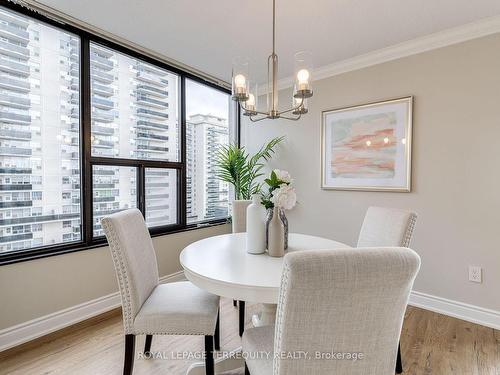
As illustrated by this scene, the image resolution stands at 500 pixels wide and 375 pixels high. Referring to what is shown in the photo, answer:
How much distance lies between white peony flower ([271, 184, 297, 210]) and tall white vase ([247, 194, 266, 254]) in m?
0.11

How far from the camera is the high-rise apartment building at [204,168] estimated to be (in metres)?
3.25

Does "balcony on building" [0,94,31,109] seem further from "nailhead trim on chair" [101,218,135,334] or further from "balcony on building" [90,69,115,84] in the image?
"nailhead trim on chair" [101,218,135,334]

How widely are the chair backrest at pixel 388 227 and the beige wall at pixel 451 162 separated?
944mm

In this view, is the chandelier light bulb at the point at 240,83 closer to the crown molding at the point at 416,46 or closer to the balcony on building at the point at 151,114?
the balcony on building at the point at 151,114

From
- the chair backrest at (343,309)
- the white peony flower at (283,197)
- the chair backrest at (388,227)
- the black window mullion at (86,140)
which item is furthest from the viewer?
the black window mullion at (86,140)

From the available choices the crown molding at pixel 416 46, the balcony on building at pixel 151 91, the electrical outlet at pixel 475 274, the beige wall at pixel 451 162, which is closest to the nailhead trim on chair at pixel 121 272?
the balcony on building at pixel 151 91

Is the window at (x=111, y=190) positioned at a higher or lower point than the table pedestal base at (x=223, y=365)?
higher

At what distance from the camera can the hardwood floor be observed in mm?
1649

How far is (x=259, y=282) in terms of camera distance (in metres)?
1.15

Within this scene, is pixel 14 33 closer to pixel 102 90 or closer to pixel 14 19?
pixel 14 19

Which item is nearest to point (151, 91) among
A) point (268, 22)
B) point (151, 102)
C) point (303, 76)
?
point (151, 102)

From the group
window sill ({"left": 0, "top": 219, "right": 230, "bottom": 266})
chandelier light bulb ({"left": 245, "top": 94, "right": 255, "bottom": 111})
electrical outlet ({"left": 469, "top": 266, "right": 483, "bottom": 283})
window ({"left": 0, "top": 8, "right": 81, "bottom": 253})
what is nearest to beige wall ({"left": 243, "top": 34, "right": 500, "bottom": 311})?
electrical outlet ({"left": 469, "top": 266, "right": 483, "bottom": 283})

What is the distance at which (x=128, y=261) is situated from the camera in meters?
1.36

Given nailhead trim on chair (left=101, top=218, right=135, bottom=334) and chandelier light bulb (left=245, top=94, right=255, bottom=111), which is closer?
nailhead trim on chair (left=101, top=218, right=135, bottom=334)
